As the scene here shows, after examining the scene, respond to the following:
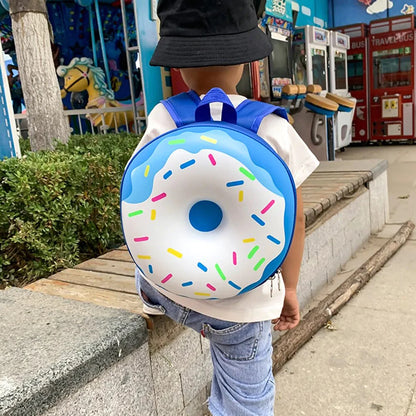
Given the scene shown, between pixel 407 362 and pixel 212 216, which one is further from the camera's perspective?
pixel 407 362

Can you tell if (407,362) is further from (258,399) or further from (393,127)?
(393,127)

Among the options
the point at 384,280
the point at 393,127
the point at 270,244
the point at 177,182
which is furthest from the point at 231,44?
the point at 393,127

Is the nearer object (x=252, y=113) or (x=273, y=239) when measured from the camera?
(x=273, y=239)

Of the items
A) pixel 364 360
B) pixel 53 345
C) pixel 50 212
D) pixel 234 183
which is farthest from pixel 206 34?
pixel 364 360

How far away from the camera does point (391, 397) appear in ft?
6.81

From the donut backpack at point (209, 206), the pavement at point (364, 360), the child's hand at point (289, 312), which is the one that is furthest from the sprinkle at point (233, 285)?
the pavement at point (364, 360)

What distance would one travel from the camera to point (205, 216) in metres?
1.12

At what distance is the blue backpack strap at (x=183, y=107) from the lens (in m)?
1.24

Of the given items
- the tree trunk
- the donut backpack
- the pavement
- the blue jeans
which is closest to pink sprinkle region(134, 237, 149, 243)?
the donut backpack

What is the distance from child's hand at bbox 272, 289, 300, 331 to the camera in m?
1.47

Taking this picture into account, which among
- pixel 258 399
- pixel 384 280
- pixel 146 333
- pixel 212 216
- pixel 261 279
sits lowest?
pixel 384 280

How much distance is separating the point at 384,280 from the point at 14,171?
100 inches

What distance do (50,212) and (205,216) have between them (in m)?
1.56

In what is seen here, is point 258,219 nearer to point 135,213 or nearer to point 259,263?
point 259,263
